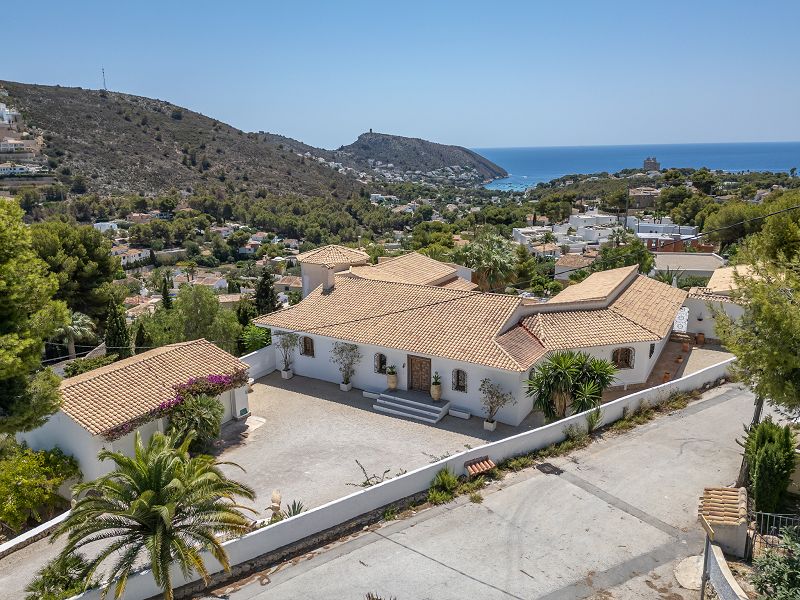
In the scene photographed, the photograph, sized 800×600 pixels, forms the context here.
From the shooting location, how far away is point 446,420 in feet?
68.5

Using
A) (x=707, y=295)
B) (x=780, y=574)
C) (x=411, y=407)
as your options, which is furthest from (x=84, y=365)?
(x=707, y=295)

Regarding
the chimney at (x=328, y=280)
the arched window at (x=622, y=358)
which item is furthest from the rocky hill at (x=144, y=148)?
the arched window at (x=622, y=358)

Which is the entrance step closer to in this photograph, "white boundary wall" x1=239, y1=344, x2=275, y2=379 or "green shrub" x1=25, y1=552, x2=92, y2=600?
"white boundary wall" x1=239, y1=344, x2=275, y2=379

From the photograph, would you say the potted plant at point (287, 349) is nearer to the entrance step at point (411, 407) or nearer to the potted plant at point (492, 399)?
the entrance step at point (411, 407)

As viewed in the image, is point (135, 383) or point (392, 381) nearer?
point (135, 383)

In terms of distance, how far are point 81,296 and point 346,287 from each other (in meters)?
18.2

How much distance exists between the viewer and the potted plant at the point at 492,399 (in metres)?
20.0

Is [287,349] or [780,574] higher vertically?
[780,574]

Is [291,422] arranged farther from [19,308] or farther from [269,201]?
[269,201]

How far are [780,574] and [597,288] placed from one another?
18863 millimetres

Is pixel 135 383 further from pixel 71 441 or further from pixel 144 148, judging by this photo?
pixel 144 148

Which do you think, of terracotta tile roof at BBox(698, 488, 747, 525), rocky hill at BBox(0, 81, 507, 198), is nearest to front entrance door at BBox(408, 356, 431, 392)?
terracotta tile roof at BBox(698, 488, 747, 525)

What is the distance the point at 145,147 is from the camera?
154250mm

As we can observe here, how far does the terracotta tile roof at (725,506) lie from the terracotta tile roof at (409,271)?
1852 cm
